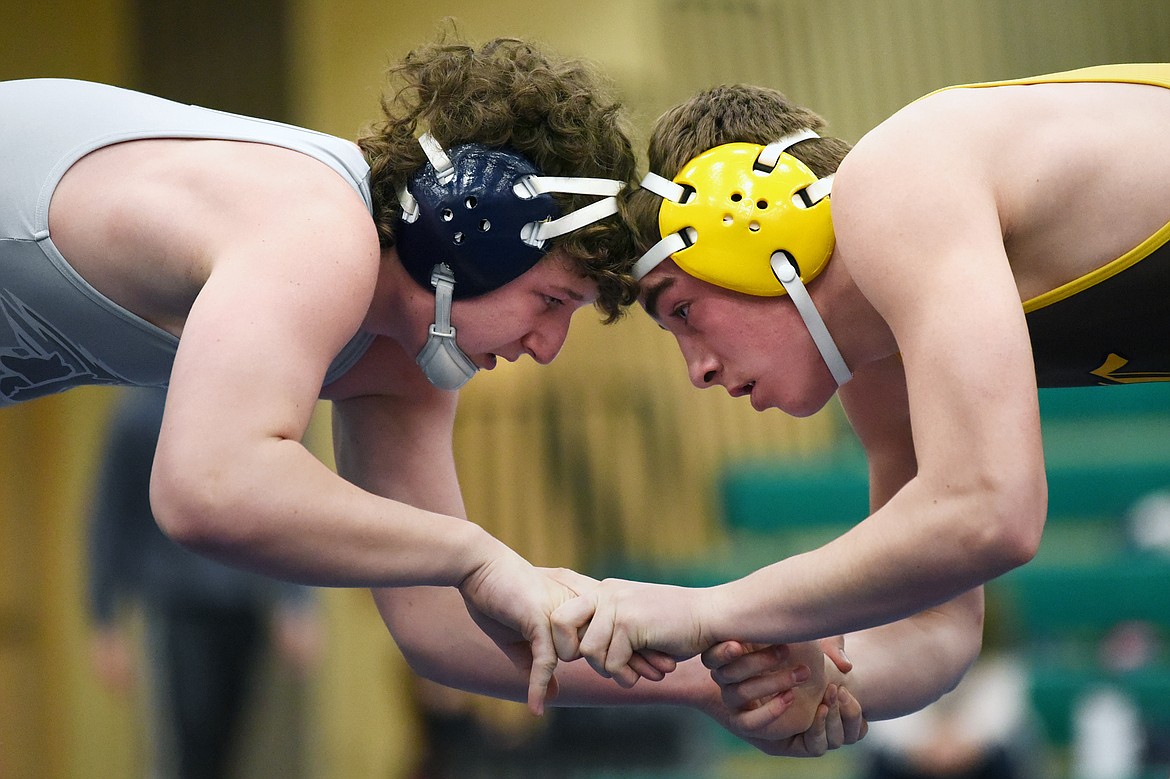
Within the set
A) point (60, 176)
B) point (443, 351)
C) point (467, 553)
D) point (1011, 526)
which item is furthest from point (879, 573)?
point (60, 176)

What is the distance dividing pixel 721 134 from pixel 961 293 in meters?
0.75

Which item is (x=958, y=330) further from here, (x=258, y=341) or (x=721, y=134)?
(x=258, y=341)

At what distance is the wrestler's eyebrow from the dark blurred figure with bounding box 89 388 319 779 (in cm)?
275

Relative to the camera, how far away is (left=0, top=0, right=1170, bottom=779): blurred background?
5.73 meters

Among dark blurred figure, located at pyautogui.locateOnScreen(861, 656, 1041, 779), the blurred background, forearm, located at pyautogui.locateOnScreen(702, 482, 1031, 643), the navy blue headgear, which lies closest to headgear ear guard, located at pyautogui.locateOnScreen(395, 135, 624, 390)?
the navy blue headgear

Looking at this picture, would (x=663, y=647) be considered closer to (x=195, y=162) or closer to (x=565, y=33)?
(x=195, y=162)

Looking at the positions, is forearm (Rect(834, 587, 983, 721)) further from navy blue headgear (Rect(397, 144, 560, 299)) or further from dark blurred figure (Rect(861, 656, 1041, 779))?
dark blurred figure (Rect(861, 656, 1041, 779))

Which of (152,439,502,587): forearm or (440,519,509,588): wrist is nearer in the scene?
(152,439,502,587): forearm

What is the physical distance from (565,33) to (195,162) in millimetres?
5571

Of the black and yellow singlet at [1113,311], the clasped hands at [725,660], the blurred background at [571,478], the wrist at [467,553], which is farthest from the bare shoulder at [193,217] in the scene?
the blurred background at [571,478]

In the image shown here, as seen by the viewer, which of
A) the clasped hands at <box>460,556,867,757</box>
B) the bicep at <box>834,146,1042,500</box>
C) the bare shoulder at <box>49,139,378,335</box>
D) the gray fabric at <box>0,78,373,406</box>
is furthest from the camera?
the clasped hands at <box>460,556,867,757</box>

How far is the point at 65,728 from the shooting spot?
6445mm

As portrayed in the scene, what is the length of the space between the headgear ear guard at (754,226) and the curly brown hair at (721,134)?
3cm

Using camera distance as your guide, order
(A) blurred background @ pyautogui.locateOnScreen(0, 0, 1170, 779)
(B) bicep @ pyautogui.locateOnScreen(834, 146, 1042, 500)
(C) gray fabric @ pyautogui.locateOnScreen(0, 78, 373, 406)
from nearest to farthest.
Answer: (B) bicep @ pyautogui.locateOnScreen(834, 146, 1042, 500), (C) gray fabric @ pyautogui.locateOnScreen(0, 78, 373, 406), (A) blurred background @ pyautogui.locateOnScreen(0, 0, 1170, 779)
